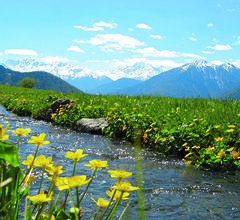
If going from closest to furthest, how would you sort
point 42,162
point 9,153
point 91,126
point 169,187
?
point 9,153
point 42,162
point 169,187
point 91,126

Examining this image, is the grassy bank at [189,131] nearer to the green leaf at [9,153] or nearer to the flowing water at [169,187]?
the flowing water at [169,187]

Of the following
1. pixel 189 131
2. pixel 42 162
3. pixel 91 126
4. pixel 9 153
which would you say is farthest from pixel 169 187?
pixel 91 126

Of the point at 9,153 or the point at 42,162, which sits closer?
the point at 9,153

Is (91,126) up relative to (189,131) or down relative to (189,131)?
down

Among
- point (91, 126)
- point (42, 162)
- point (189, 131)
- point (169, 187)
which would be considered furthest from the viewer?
point (91, 126)

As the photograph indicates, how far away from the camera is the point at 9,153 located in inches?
38.0

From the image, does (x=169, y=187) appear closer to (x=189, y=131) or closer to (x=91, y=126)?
(x=189, y=131)

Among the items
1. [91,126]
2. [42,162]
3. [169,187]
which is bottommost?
[169,187]

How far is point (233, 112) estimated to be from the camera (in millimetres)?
7473

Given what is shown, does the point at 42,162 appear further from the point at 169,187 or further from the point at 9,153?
the point at 169,187

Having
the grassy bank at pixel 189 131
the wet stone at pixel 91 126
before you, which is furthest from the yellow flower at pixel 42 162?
the wet stone at pixel 91 126

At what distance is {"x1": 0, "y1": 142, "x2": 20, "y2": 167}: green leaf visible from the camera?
37.3 inches

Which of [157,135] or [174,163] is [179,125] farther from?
[174,163]

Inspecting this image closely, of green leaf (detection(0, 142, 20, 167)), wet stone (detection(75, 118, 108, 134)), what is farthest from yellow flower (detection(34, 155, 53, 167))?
wet stone (detection(75, 118, 108, 134))
